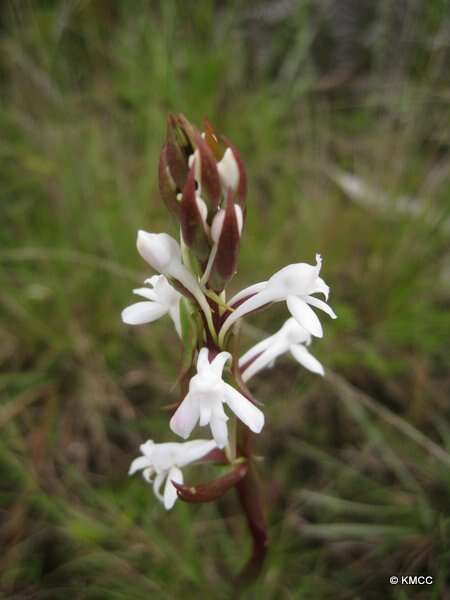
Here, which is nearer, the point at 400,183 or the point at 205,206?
the point at 205,206

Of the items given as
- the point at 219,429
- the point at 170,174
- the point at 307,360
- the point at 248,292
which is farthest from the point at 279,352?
the point at 170,174

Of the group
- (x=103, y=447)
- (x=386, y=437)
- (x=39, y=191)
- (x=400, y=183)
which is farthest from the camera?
(x=39, y=191)

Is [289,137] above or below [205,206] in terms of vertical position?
above

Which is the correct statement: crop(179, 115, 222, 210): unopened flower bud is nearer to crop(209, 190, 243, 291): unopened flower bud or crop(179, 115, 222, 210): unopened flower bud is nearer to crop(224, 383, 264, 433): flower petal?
crop(209, 190, 243, 291): unopened flower bud

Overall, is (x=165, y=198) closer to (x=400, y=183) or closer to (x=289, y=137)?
(x=400, y=183)

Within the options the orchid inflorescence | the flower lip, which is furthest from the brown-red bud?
the flower lip

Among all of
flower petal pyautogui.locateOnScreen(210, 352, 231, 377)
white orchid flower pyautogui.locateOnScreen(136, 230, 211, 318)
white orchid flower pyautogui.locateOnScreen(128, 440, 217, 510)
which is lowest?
white orchid flower pyautogui.locateOnScreen(128, 440, 217, 510)

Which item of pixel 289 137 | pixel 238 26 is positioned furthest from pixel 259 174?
pixel 238 26
